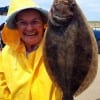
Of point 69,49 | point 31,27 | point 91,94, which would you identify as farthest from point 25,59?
point 91,94

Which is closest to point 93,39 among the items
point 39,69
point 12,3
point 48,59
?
point 48,59

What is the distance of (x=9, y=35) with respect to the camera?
458cm

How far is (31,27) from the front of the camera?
4242mm

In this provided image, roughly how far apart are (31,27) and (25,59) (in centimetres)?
33

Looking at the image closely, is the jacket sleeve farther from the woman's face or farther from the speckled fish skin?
the speckled fish skin

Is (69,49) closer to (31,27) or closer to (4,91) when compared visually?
(31,27)

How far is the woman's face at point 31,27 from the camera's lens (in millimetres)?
4250

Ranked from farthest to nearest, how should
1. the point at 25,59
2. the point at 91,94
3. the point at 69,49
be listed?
the point at 91,94
the point at 25,59
the point at 69,49

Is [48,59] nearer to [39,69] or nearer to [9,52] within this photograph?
[39,69]

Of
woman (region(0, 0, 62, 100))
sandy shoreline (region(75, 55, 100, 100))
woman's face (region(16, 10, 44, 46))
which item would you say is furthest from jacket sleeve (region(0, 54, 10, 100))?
sandy shoreline (region(75, 55, 100, 100))

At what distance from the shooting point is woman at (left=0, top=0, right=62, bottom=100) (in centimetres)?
414

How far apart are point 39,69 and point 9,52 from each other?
47 centimetres

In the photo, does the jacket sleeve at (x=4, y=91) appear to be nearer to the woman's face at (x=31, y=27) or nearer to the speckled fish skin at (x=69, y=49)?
the woman's face at (x=31, y=27)

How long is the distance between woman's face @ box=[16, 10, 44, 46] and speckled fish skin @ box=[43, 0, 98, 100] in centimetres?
68
